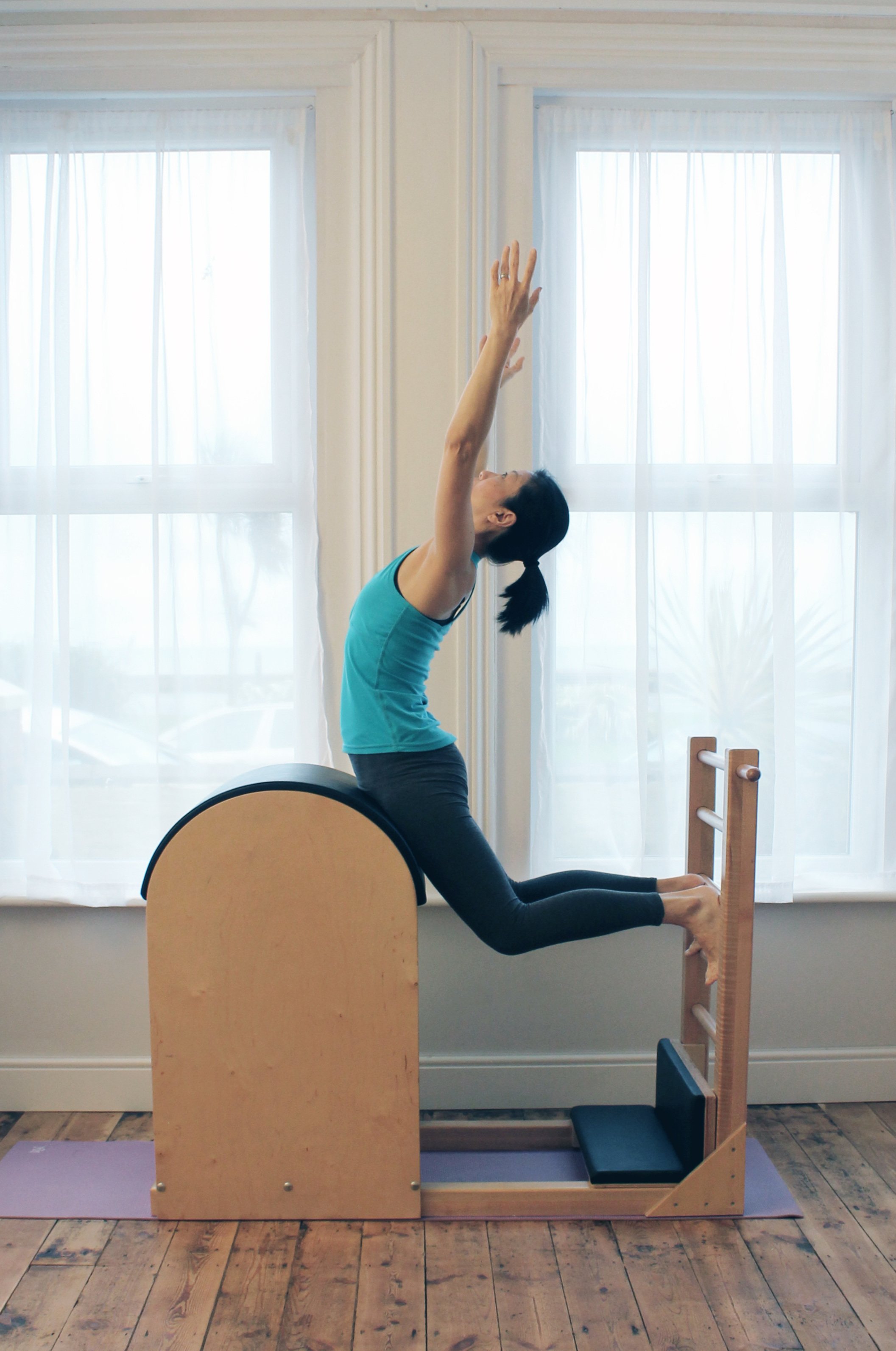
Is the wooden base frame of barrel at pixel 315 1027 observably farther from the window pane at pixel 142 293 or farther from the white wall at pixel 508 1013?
the window pane at pixel 142 293

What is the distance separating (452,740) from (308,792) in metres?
0.35

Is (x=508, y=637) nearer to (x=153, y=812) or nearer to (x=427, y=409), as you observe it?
(x=427, y=409)

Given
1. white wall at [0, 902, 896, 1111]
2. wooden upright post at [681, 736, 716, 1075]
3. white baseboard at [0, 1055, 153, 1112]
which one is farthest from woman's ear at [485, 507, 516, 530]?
white baseboard at [0, 1055, 153, 1112]

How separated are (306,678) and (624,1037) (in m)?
1.29

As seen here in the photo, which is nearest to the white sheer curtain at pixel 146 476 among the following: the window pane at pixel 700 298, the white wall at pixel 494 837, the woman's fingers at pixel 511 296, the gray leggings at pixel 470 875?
the white wall at pixel 494 837

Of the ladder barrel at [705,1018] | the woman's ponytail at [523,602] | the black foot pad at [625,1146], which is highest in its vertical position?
the woman's ponytail at [523,602]

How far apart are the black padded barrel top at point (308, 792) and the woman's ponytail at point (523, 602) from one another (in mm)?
482

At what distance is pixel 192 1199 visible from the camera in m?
1.93

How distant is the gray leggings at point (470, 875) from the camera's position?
195cm

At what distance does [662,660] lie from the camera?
2.48m

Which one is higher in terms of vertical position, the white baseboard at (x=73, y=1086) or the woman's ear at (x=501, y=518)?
the woman's ear at (x=501, y=518)

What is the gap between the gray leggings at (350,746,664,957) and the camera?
195 cm

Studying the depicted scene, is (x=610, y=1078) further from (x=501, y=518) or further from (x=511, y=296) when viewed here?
(x=511, y=296)

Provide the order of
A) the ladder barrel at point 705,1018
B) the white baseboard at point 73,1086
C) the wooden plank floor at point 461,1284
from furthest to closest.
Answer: the white baseboard at point 73,1086, the ladder barrel at point 705,1018, the wooden plank floor at point 461,1284
